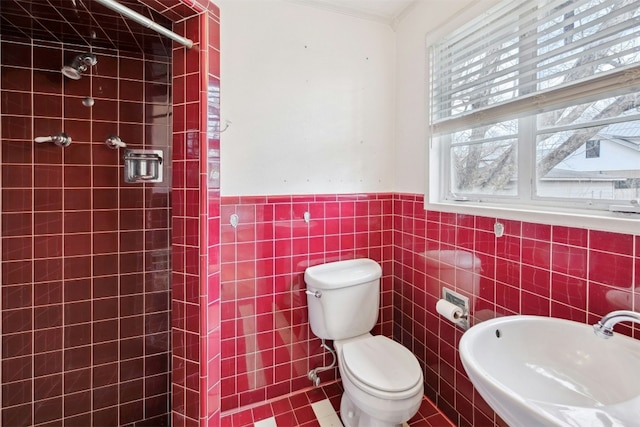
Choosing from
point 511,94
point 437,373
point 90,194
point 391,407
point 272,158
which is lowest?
point 437,373

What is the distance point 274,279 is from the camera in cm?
166

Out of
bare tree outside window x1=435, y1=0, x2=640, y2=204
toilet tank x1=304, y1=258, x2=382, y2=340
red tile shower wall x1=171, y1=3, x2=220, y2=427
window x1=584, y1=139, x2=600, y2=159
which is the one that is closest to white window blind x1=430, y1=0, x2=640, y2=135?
bare tree outside window x1=435, y1=0, x2=640, y2=204

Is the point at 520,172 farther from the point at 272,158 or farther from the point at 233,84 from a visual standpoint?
the point at 233,84

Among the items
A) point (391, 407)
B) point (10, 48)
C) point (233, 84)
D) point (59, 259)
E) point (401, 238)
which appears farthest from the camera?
point (401, 238)

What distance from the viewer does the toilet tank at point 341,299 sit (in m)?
1.57

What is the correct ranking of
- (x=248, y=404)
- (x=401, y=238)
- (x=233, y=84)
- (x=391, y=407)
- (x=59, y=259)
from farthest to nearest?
(x=401, y=238) → (x=248, y=404) → (x=233, y=84) → (x=59, y=259) → (x=391, y=407)

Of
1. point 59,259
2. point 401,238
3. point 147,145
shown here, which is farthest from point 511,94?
point 59,259

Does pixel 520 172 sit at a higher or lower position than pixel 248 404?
higher

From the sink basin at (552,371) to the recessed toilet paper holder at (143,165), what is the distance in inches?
60.9

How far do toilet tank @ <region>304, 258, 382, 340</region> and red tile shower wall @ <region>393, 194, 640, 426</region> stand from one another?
29 cm

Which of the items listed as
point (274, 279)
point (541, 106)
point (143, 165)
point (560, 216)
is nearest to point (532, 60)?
point (541, 106)

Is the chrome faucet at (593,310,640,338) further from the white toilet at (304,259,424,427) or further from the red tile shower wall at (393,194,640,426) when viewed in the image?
the white toilet at (304,259,424,427)

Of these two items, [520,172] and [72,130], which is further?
[72,130]

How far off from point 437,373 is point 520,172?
114 centimetres
